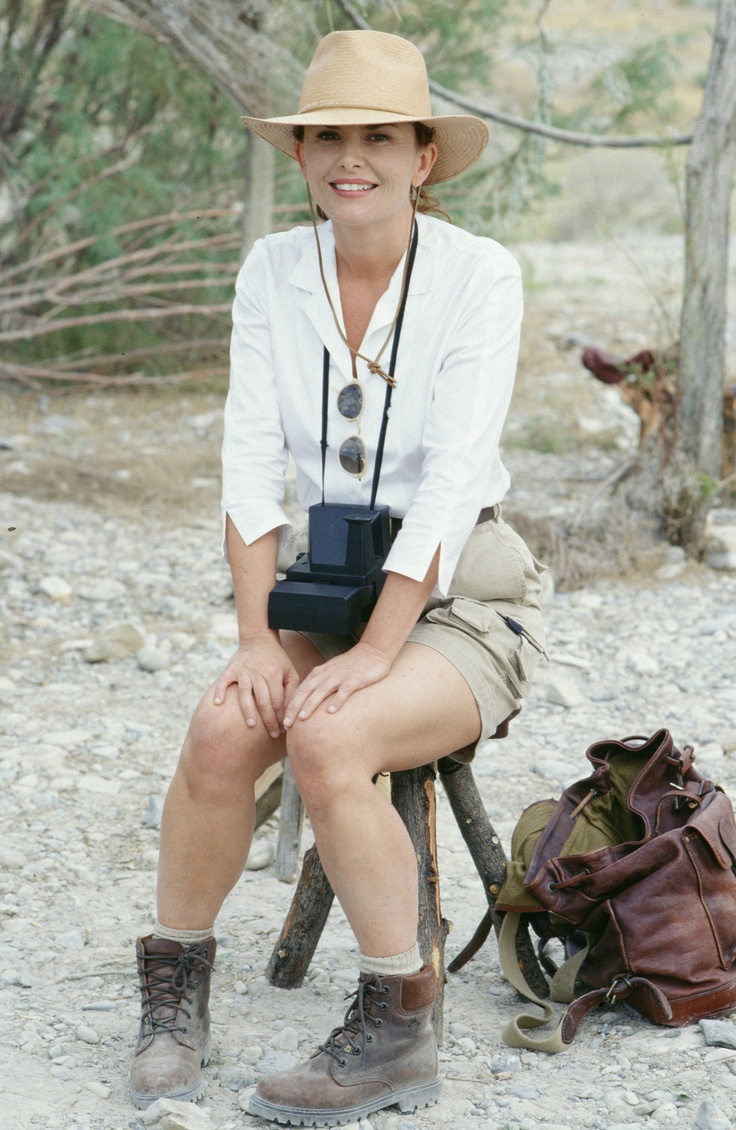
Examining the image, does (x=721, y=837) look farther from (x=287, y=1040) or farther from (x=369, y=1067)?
(x=287, y=1040)

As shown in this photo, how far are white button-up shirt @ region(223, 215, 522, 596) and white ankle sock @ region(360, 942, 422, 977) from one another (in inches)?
28.2

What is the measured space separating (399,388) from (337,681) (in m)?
0.67

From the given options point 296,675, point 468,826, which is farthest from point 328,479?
point 468,826

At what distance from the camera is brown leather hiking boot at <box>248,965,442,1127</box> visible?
227 cm

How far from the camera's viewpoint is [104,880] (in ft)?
11.3

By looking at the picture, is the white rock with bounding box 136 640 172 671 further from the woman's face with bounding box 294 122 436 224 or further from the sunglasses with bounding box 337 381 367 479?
the woman's face with bounding box 294 122 436 224

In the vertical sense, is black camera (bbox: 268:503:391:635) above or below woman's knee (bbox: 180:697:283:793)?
above

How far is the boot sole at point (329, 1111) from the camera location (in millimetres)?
2264

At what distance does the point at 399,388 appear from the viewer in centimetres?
264

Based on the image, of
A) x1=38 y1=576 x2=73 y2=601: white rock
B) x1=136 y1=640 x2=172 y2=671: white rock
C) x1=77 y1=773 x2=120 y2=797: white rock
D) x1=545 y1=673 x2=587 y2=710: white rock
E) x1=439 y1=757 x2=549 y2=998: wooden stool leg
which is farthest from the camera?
x1=38 y1=576 x2=73 y2=601: white rock

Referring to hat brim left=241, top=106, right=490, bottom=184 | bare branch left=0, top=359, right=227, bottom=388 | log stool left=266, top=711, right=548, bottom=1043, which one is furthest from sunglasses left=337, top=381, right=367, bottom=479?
bare branch left=0, top=359, right=227, bottom=388

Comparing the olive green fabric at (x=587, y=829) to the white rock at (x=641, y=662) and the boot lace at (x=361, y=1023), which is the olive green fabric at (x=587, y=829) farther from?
the white rock at (x=641, y=662)

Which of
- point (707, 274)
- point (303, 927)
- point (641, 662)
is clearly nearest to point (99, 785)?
point (303, 927)

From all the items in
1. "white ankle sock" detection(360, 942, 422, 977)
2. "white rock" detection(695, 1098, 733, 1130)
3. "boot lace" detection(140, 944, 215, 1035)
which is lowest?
"white rock" detection(695, 1098, 733, 1130)
